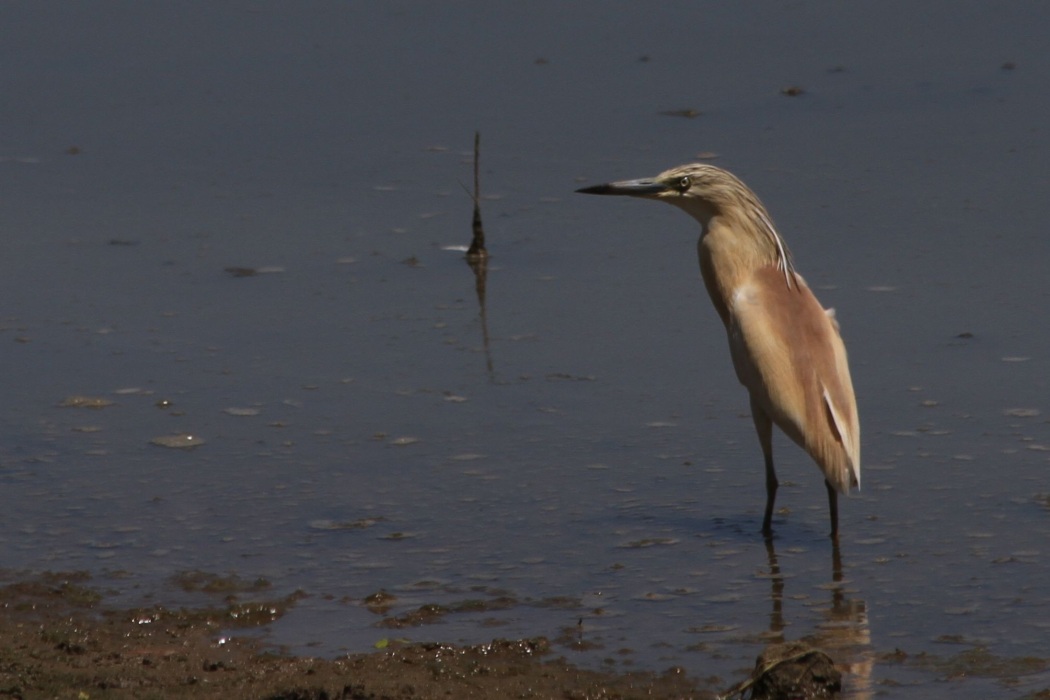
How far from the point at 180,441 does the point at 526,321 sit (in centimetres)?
180

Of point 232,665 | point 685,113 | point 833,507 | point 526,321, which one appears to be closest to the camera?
point 232,665

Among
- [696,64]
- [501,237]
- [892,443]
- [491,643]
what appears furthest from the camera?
[696,64]

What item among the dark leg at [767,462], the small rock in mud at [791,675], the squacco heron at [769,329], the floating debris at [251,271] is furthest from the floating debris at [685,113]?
the small rock in mud at [791,675]

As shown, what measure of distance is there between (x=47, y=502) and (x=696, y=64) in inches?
Answer: 231

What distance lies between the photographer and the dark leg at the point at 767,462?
6.09 meters

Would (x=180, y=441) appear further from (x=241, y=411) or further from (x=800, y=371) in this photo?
(x=800, y=371)

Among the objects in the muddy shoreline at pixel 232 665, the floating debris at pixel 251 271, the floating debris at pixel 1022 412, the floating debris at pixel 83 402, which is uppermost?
the floating debris at pixel 251 271

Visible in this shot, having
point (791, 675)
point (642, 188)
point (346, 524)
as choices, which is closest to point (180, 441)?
point (346, 524)

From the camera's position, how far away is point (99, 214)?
9305 millimetres

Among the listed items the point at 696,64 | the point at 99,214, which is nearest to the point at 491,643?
the point at 99,214

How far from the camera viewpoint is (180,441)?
6.92 meters

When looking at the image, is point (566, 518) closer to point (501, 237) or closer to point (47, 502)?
point (47, 502)

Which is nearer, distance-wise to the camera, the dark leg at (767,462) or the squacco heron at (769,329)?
the squacco heron at (769,329)

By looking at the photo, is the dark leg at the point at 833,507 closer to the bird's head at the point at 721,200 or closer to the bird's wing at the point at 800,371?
the bird's wing at the point at 800,371
